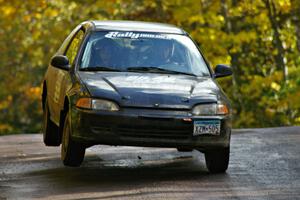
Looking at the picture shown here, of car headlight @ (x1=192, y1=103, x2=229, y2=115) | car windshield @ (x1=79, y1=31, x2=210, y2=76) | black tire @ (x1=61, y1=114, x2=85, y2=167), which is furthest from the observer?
car windshield @ (x1=79, y1=31, x2=210, y2=76)

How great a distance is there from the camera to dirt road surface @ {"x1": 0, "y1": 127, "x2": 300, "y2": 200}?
890 cm

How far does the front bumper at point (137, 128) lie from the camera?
31.4 ft

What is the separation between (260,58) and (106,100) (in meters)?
21.5

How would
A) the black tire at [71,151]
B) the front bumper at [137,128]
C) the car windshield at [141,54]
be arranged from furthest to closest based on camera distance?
the car windshield at [141,54]
the black tire at [71,151]
the front bumper at [137,128]

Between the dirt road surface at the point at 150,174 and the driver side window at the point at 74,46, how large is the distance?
1.24 meters

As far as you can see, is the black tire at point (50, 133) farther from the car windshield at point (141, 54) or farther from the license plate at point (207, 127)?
the license plate at point (207, 127)

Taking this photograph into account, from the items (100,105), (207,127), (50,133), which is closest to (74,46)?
(50,133)

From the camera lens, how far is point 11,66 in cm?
4600

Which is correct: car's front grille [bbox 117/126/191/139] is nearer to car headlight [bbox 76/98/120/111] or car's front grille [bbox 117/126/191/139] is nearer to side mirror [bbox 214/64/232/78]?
car headlight [bbox 76/98/120/111]

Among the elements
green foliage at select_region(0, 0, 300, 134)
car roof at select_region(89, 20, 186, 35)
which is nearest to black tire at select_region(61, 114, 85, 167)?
car roof at select_region(89, 20, 186, 35)

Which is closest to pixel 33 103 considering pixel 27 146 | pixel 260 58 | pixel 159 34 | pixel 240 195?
pixel 260 58

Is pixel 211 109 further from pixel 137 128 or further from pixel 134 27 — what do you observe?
pixel 134 27

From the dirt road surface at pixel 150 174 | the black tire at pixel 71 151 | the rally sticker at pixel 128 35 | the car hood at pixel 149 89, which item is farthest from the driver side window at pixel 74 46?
the dirt road surface at pixel 150 174

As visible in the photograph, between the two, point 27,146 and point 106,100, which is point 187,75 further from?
point 27,146
